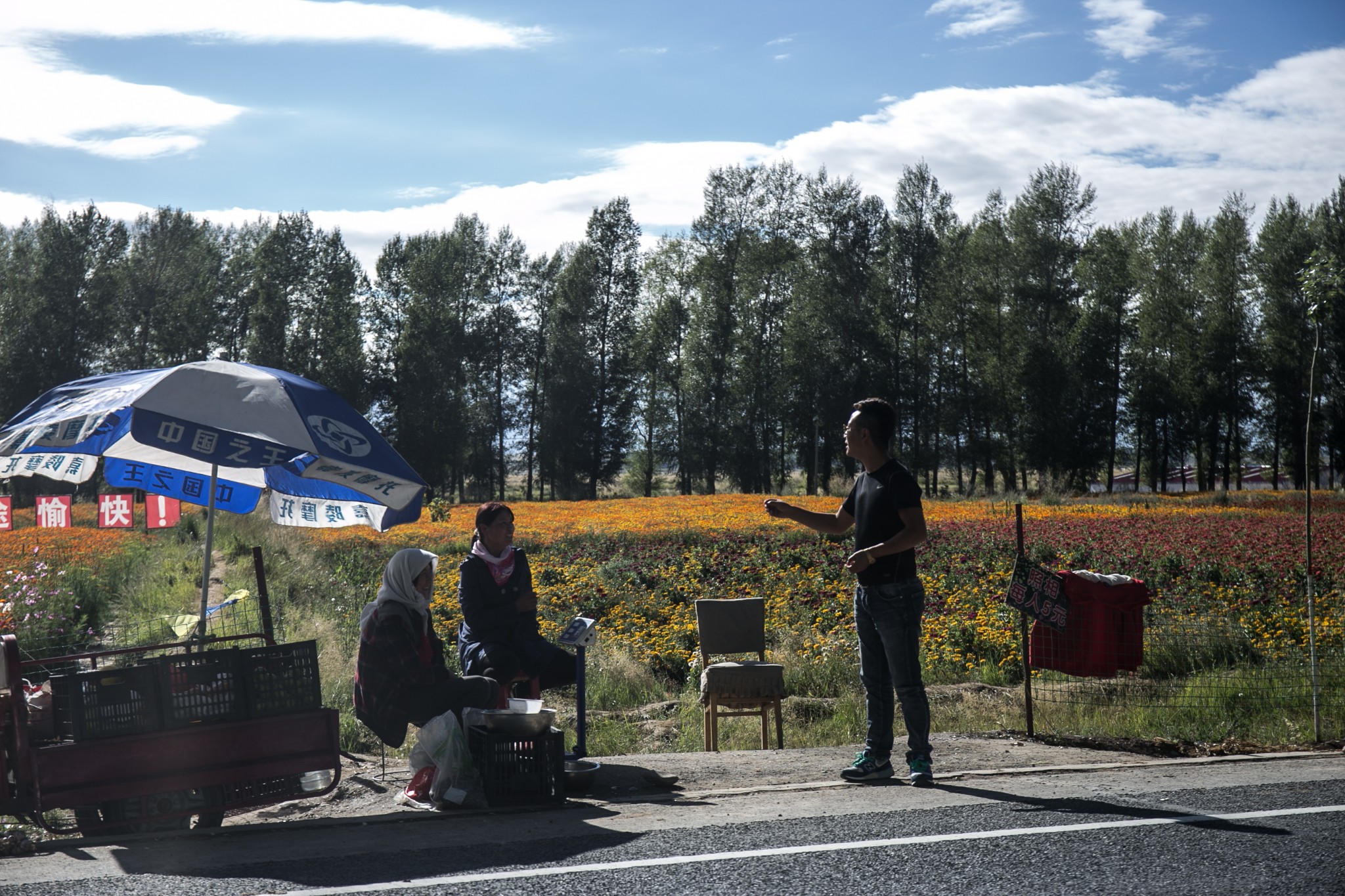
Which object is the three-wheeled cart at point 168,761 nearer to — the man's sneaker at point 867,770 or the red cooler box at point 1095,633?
the man's sneaker at point 867,770

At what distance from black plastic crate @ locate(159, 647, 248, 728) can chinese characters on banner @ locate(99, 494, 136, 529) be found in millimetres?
13989

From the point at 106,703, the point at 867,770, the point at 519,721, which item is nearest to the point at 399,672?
the point at 519,721

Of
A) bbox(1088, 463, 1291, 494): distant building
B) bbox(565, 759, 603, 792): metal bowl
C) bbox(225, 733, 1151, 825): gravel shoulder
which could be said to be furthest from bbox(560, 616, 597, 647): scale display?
bbox(1088, 463, 1291, 494): distant building

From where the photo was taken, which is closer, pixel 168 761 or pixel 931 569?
pixel 168 761

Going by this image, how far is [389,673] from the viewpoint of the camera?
233 inches

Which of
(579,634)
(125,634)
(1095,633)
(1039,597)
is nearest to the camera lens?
(579,634)

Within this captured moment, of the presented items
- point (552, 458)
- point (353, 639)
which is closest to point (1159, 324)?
point (552, 458)

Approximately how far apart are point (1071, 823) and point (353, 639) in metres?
9.29

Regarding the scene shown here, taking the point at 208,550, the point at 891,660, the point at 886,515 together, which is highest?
the point at 886,515

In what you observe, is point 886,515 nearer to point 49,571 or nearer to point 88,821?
point 88,821

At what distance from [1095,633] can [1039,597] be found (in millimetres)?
994

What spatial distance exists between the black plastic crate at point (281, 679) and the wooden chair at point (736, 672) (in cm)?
305

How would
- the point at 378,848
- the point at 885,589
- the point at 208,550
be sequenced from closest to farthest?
the point at 378,848 < the point at 885,589 < the point at 208,550

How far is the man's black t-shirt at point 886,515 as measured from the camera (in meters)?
5.81
